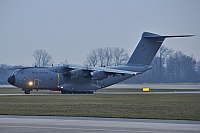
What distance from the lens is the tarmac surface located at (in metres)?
20.4

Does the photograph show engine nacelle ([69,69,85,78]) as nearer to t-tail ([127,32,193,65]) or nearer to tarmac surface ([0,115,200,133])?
t-tail ([127,32,193,65])

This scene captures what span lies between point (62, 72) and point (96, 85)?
14.6ft

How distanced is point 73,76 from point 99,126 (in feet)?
148

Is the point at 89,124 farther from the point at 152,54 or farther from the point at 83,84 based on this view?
the point at 152,54

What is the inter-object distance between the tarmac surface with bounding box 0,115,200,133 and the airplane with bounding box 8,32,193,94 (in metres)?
40.4

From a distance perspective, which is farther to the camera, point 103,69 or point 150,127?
point 103,69

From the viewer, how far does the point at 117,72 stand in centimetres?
6562

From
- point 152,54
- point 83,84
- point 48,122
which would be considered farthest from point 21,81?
point 48,122

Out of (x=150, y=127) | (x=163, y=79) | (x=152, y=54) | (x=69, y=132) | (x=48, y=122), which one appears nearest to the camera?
(x=69, y=132)

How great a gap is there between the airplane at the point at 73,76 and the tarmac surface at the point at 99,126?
4041 centimetres

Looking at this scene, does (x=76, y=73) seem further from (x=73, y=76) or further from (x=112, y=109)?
(x=112, y=109)

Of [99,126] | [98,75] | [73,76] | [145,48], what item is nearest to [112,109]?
[99,126]

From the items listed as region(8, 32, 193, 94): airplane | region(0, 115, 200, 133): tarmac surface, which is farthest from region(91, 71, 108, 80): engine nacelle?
region(0, 115, 200, 133): tarmac surface

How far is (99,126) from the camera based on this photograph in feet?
72.5
